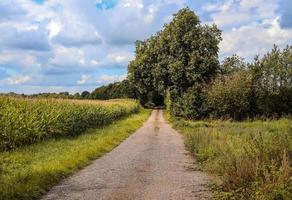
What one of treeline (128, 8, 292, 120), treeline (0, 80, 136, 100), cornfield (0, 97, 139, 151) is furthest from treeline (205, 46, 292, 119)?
treeline (0, 80, 136, 100)

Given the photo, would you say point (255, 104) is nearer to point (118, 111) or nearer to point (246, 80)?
point (246, 80)

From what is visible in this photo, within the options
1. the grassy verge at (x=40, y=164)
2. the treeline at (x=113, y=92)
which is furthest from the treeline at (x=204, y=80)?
the treeline at (x=113, y=92)

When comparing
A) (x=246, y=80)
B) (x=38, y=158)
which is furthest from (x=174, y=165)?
(x=246, y=80)

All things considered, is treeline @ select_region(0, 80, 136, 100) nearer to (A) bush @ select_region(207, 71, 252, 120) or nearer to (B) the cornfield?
(A) bush @ select_region(207, 71, 252, 120)

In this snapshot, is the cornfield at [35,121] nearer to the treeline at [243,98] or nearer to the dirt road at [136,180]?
the dirt road at [136,180]

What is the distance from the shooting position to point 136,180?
47.6ft

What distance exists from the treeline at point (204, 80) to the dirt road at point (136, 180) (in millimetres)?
38056

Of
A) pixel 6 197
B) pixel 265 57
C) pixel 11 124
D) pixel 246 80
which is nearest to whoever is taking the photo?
pixel 6 197

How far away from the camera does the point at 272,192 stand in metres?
9.76

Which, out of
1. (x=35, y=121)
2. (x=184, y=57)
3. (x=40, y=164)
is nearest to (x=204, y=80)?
(x=184, y=57)

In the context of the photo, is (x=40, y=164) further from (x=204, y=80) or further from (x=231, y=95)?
(x=204, y=80)

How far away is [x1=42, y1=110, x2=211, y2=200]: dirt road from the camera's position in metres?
12.2

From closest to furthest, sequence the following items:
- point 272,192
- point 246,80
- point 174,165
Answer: point 272,192
point 174,165
point 246,80

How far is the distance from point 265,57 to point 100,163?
76968 mm
